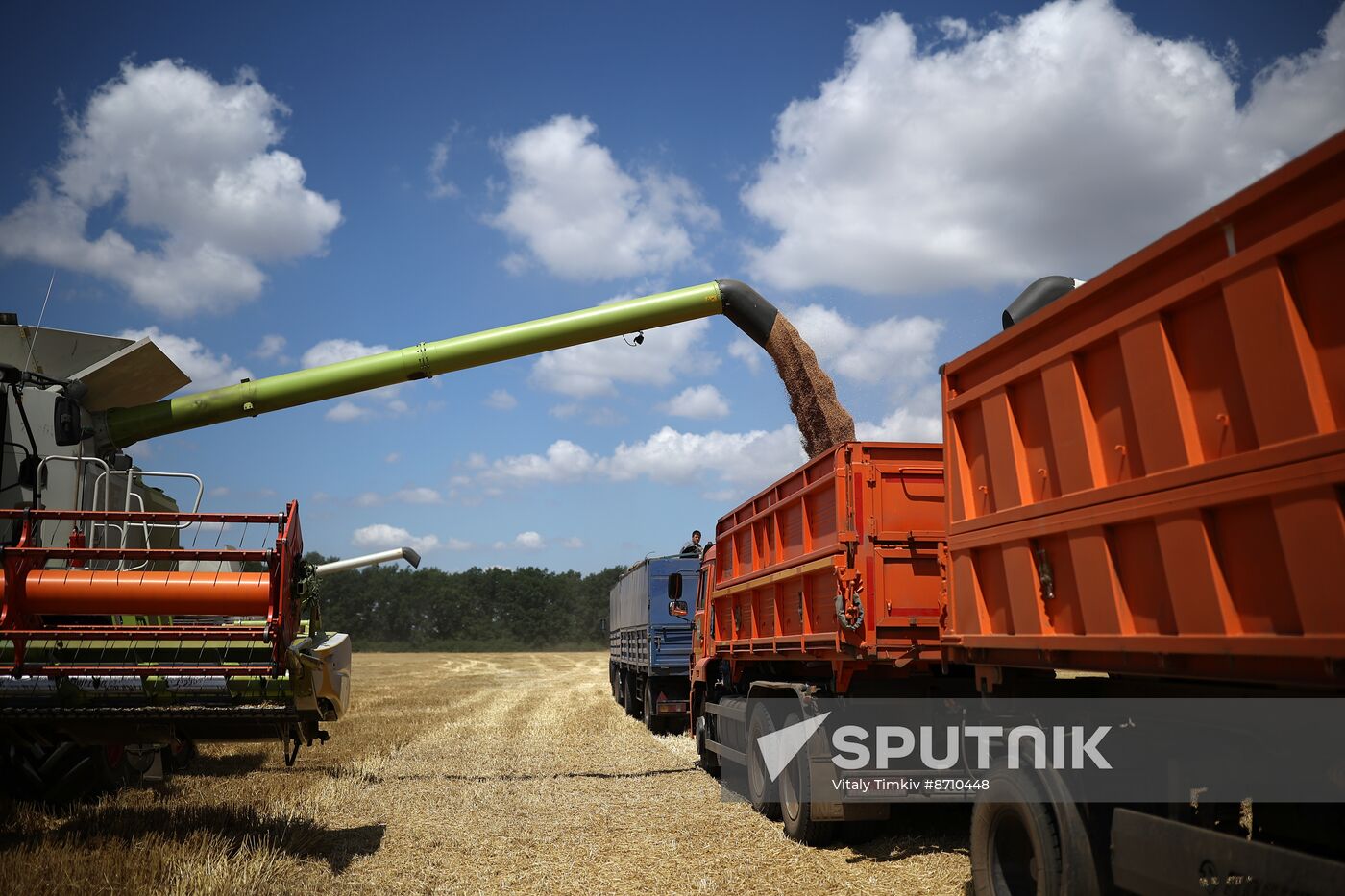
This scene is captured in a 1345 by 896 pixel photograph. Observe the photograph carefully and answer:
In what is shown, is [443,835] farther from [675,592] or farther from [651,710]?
[651,710]

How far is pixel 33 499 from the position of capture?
7.18 meters

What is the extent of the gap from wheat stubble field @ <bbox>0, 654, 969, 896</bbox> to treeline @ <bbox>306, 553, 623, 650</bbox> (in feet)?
266

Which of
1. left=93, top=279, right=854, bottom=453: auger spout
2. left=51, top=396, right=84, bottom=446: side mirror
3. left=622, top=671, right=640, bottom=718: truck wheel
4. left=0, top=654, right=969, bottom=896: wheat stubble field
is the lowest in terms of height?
left=0, top=654, right=969, bottom=896: wheat stubble field

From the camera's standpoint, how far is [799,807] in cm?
741

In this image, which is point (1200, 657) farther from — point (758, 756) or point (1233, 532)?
point (758, 756)

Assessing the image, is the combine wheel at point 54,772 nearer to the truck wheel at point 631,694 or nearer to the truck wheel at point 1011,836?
the truck wheel at point 1011,836

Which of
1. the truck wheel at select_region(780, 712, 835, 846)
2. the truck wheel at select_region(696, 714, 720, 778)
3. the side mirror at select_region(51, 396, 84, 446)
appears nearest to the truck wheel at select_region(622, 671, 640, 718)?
the truck wheel at select_region(696, 714, 720, 778)

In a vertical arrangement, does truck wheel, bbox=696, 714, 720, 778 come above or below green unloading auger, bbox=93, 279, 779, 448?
below

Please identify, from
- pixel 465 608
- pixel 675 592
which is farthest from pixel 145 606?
pixel 465 608

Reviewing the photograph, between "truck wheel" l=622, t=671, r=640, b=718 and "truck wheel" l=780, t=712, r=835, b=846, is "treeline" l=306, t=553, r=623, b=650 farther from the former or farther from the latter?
"truck wheel" l=780, t=712, r=835, b=846

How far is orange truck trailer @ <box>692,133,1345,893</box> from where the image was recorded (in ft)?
9.71

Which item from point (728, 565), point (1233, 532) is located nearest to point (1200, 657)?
point (1233, 532)

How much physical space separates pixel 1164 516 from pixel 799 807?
15.3 feet

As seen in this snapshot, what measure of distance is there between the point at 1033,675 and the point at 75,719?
5.77 meters
